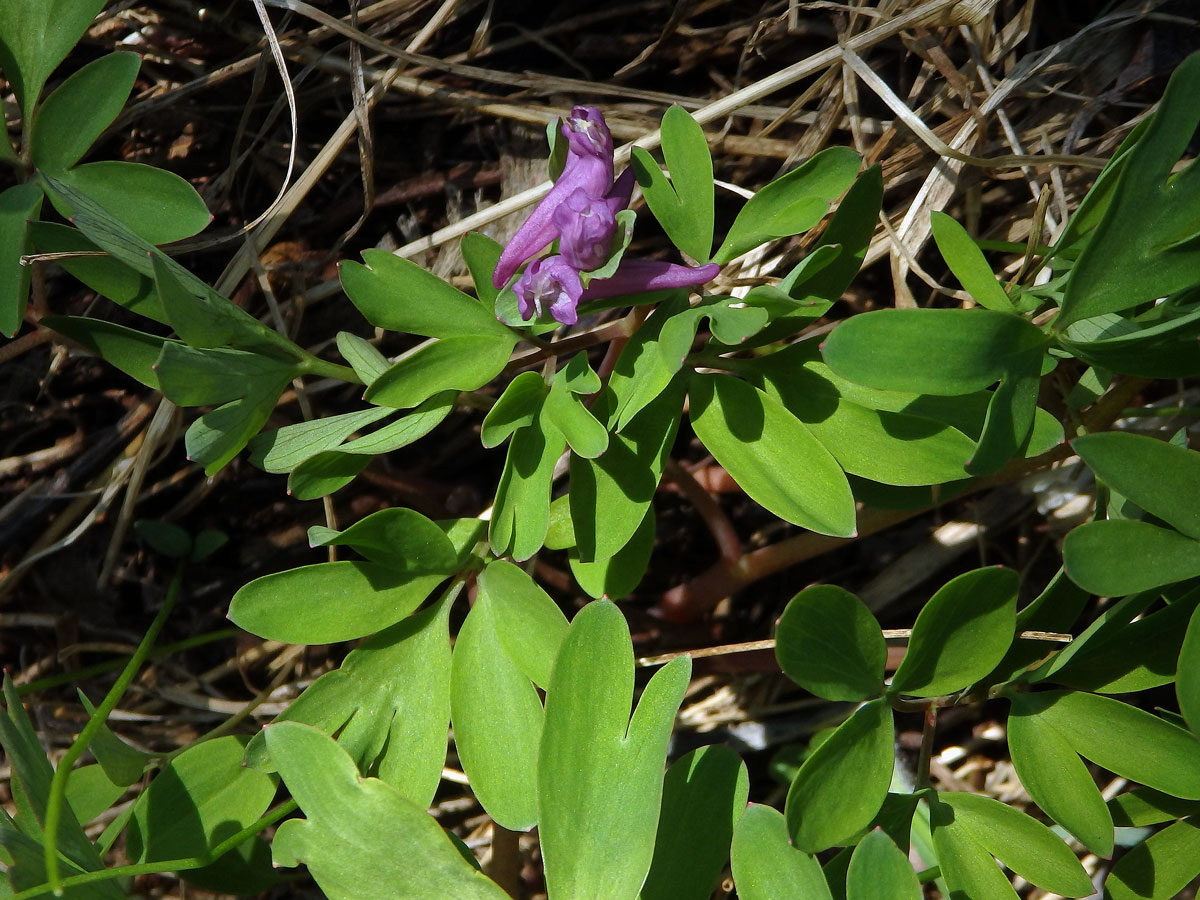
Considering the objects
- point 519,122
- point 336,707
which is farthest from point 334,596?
point 519,122

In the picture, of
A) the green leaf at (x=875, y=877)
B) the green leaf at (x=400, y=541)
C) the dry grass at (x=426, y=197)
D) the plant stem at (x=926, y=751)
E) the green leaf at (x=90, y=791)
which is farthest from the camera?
the dry grass at (x=426, y=197)

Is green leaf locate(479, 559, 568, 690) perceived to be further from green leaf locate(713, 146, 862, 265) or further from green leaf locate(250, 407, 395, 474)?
green leaf locate(713, 146, 862, 265)

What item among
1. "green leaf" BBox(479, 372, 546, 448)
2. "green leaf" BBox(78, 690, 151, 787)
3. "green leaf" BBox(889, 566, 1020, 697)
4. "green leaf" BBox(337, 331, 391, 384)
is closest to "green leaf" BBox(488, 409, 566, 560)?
"green leaf" BBox(479, 372, 546, 448)

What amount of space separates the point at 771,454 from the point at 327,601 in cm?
59

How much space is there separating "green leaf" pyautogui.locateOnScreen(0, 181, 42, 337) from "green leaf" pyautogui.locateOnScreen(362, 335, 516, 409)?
0.52 meters

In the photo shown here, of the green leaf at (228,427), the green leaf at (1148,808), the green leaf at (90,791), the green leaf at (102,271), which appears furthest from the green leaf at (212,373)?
the green leaf at (1148,808)

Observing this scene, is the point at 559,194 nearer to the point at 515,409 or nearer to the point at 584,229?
the point at 584,229

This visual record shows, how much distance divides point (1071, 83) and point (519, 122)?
973 mm

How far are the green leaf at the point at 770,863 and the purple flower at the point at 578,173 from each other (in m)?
0.71

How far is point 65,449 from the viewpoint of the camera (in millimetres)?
1816

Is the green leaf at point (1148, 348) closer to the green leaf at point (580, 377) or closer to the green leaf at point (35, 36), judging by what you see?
the green leaf at point (580, 377)

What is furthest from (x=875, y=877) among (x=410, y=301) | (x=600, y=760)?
(x=410, y=301)

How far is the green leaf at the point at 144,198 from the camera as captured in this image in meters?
1.33

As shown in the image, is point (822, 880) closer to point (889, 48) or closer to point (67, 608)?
point (889, 48)
